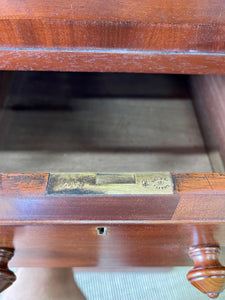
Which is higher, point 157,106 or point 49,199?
point 157,106

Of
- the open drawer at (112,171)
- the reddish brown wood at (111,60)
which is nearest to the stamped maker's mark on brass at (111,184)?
the open drawer at (112,171)

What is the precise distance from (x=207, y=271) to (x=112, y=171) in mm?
175

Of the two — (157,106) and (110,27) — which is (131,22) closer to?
(110,27)

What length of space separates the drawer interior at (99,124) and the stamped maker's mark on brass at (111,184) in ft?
0.47

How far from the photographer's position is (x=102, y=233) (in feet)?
1.16

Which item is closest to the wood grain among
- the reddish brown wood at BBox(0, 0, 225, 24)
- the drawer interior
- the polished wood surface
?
the polished wood surface

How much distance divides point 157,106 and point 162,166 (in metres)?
0.16

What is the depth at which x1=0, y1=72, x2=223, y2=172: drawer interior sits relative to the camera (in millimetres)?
460

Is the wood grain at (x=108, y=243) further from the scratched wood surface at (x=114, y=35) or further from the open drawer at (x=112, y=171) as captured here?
the scratched wood surface at (x=114, y=35)

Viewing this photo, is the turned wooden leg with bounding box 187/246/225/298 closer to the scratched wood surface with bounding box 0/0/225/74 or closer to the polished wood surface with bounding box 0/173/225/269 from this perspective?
the polished wood surface with bounding box 0/173/225/269

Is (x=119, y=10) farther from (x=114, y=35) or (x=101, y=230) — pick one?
(x=101, y=230)

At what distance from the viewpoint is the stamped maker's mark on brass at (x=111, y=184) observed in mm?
292

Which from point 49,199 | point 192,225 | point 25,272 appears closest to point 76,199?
point 49,199

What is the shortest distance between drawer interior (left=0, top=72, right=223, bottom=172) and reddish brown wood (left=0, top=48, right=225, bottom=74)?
159 millimetres
